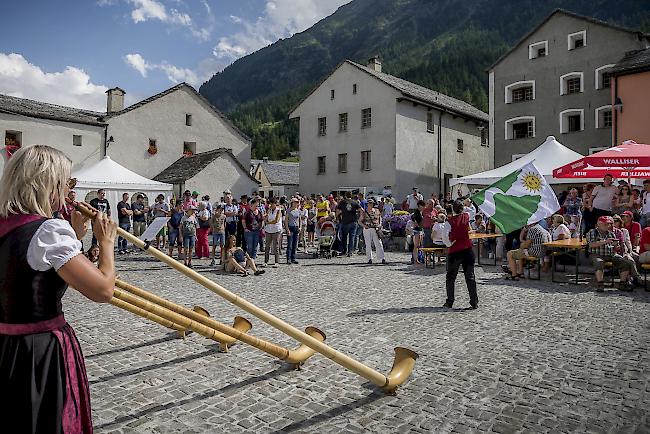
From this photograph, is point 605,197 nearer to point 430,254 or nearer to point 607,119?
point 430,254

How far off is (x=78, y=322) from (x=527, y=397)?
19.5 ft

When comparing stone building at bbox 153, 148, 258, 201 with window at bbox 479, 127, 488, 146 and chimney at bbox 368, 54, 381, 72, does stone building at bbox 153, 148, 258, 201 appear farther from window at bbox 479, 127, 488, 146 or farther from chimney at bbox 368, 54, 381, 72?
window at bbox 479, 127, 488, 146

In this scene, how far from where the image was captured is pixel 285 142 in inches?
4050

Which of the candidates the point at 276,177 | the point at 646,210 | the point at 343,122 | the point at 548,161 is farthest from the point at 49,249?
the point at 276,177

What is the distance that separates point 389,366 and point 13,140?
31.6 metres

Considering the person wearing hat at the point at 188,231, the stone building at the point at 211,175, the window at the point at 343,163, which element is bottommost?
the person wearing hat at the point at 188,231

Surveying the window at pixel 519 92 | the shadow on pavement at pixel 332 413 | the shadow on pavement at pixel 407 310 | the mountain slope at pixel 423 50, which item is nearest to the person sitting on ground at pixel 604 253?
the shadow on pavement at pixel 407 310

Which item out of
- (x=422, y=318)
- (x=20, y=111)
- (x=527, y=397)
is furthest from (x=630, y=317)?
(x=20, y=111)

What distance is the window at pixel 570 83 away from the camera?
30.8 metres

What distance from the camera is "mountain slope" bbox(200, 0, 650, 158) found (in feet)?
300

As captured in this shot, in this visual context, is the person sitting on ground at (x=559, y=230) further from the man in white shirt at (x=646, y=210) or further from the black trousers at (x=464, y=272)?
the black trousers at (x=464, y=272)

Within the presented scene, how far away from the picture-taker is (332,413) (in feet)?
13.7

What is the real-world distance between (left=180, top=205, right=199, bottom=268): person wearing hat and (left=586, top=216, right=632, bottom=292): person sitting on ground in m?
9.91

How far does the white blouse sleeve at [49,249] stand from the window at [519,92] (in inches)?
1359
